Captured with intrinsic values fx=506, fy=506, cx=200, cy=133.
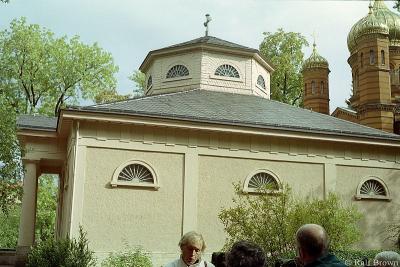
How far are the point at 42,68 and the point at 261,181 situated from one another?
1914 centimetres

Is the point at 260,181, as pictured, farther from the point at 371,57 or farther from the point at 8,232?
the point at 371,57

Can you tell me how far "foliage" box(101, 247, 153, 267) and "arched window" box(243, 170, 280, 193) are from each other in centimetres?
399

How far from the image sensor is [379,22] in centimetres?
3606

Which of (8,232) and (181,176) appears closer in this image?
(181,176)

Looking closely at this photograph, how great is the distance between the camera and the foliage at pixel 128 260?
44.9 ft

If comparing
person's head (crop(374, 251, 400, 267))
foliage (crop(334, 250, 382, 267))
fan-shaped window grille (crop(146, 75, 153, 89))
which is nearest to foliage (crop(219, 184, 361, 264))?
foliage (crop(334, 250, 382, 267))

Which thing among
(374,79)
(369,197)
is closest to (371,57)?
(374,79)

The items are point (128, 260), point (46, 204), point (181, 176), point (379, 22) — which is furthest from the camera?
point (379, 22)

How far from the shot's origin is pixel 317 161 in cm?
1728

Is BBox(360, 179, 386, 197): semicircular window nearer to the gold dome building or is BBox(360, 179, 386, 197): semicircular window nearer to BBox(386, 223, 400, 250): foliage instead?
BBox(386, 223, 400, 250): foliage

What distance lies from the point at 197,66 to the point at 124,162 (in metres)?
7.64

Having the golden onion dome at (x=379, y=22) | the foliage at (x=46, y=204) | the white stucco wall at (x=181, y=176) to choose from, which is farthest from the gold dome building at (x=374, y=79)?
the foliage at (x=46, y=204)

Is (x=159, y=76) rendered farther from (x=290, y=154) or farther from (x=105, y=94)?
(x=105, y=94)

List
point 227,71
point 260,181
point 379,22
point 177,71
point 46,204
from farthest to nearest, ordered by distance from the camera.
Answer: point 379,22 → point 46,204 → point 177,71 → point 227,71 → point 260,181
